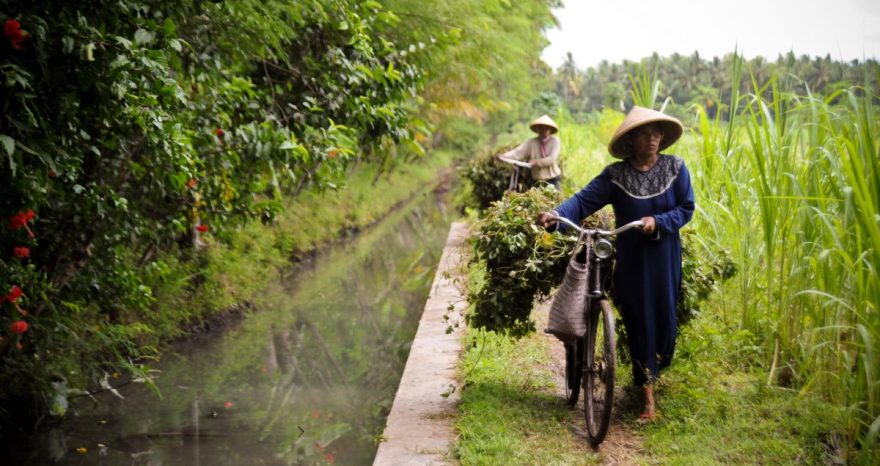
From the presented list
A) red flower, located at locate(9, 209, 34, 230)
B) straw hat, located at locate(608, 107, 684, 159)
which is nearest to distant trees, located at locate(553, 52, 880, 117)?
straw hat, located at locate(608, 107, 684, 159)

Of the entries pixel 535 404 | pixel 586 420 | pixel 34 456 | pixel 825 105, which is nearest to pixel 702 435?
pixel 586 420

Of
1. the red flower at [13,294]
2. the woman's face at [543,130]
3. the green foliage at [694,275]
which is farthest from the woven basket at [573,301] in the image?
the woman's face at [543,130]

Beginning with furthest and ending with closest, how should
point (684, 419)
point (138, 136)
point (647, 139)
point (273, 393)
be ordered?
1. point (273, 393)
2. point (138, 136)
3. point (684, 419)
4. point (647, 139)

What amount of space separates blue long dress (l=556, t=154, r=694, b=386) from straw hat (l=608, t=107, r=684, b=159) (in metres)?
0.11

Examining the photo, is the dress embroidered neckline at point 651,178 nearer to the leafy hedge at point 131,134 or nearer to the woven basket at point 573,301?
the woven basket at point 573,301

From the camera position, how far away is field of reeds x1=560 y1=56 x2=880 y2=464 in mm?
3686

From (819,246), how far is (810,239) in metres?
0.11

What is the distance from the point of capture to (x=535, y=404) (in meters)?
5.12

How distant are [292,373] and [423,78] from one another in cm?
321

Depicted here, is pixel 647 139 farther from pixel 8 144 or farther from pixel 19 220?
pixel 19 220

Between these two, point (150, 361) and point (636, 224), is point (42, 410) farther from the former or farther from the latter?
point (636, 224)

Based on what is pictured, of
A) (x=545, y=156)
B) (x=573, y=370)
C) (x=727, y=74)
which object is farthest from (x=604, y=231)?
(x=545, y=156)

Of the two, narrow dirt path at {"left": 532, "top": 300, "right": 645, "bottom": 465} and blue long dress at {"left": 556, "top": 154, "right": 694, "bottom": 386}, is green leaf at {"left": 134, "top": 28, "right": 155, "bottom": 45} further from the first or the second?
narrow dirt path at {"left": 532, "top": 300, "right": 645, "bottom": 465}

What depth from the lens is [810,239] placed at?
4426 mm
